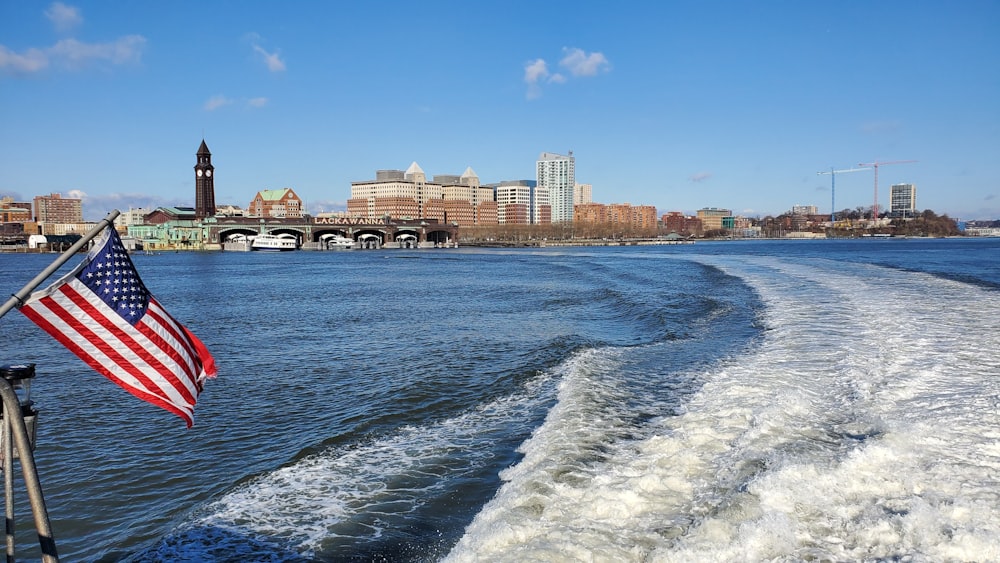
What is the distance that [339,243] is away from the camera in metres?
143

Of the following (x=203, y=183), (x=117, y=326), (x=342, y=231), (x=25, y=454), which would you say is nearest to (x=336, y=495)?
(x=117, y=326)

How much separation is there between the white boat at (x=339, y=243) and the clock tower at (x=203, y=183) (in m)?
28.8

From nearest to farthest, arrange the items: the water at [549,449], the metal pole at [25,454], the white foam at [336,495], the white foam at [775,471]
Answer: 1. the metal pole at [25,454]
2. the white foam at [775,471]
3. the water at [549,449]
4. the white foam at [336,495]

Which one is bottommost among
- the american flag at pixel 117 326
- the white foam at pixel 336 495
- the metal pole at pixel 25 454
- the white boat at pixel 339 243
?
the white foam at pixel 336 495

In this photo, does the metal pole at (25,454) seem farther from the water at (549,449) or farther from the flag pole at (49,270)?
the water at (549,449)

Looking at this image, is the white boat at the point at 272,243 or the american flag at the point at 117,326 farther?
the white boat at the point at 272,243

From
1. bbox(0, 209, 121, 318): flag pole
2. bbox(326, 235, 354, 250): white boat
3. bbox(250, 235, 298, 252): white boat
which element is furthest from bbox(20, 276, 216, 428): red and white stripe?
bbox(326, 235, 354, 250): white boat

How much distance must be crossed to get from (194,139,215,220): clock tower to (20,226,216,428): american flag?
512ft

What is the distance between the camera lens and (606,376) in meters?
14.0

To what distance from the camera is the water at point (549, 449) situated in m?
6.52

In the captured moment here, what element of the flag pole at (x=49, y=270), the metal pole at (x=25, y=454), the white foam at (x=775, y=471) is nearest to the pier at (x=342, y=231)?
the white foam at (x=775, y=471)

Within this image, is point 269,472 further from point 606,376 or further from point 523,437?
point 606,376

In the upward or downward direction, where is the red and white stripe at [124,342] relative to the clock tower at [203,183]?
downward

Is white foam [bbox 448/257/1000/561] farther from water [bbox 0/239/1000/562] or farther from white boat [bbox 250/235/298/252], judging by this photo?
white boat [bbox 250/235/298/252]
